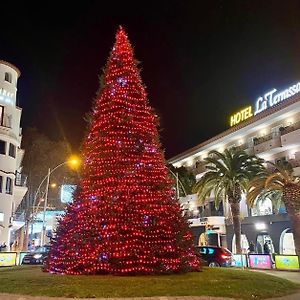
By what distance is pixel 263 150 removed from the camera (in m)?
39.5

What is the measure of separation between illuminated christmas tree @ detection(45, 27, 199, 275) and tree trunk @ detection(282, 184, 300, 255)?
12000 millimetres

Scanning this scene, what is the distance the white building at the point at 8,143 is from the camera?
34500mm

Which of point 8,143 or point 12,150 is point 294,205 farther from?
point 12,150

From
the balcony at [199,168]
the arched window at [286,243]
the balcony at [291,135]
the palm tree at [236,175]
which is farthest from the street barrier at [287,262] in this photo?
the balcony at [199,168]

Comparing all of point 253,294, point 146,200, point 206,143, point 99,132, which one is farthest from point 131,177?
point 206,143

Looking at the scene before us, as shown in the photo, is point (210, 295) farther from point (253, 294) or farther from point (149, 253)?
point (149, 253)

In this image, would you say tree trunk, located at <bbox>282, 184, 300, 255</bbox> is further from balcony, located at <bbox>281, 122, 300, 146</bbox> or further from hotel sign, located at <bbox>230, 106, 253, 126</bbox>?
hotel sign, located at <bbox>230, 106, 253, 126</bbox>

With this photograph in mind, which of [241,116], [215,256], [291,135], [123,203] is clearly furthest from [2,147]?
[241,116]

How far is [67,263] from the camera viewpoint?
47.5 feet

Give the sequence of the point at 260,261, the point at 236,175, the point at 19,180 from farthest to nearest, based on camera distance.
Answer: the point at 19,180 → the point at 236,175 → the point at 260,261

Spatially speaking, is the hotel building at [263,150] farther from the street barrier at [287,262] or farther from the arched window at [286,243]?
the street barrier at [287,262]

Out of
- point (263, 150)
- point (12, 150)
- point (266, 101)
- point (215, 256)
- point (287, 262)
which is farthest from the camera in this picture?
point (266, 101)

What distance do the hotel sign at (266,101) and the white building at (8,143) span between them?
24390mm

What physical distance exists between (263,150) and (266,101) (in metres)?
6.35
